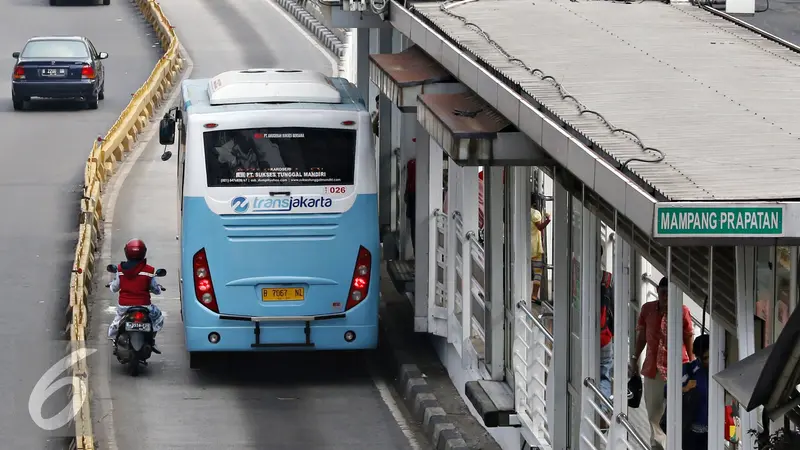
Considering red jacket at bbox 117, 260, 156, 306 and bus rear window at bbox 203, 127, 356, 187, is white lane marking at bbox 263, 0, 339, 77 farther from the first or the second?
bus rear window at bbox 203, 127, 356, 187

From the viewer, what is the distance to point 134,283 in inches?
659

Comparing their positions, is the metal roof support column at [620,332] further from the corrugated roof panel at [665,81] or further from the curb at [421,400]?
the curb at [421,400]

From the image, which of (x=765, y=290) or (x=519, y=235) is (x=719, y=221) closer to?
(x=765, y=290)

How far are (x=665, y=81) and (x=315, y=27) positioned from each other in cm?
3656

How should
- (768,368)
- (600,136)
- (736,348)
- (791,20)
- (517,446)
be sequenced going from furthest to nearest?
(791,20) < (517,446) < (600,136) < (736,348) < (768,368)

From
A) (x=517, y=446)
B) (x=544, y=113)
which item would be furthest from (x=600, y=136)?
(x=517, y=446)

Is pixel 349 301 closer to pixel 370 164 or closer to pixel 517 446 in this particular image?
pixel 370 164

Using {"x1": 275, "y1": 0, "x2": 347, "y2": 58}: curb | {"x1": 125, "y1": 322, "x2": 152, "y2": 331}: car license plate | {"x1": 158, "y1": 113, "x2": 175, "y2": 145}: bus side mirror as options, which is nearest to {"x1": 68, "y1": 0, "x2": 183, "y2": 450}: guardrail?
{"x1": 125, "y1": 322, "x2": 152, "y2": 331}: car license plate

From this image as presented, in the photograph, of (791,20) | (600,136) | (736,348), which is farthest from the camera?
(791,20)

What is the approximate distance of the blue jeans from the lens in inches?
437

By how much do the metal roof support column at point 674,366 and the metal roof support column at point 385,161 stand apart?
35.3ft

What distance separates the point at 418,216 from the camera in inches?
673

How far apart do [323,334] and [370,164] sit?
172cm

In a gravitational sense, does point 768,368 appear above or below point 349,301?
above
